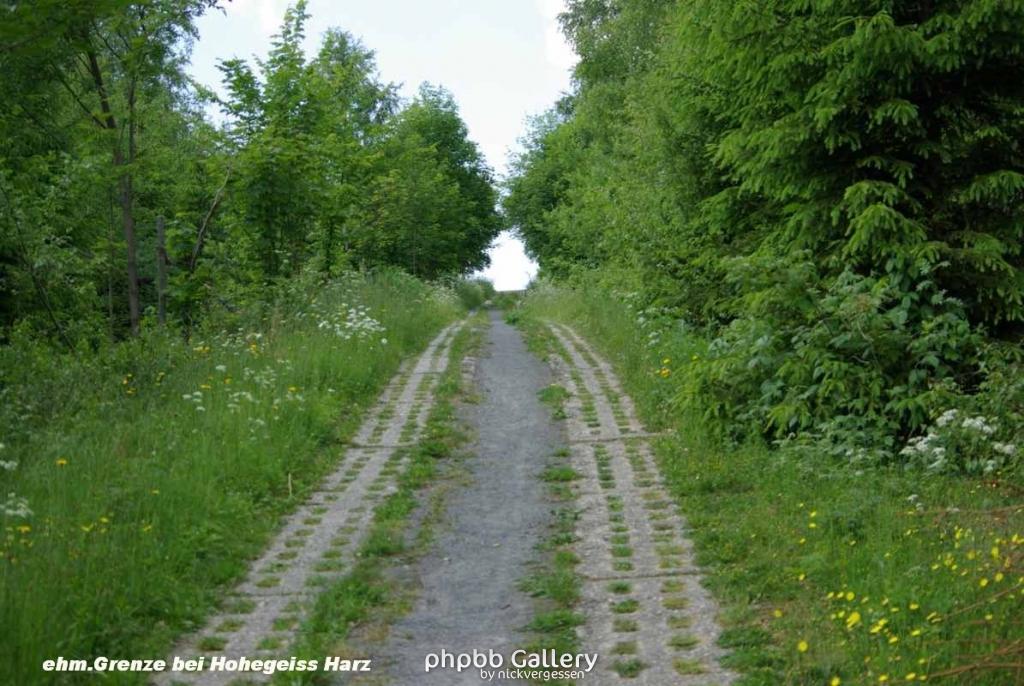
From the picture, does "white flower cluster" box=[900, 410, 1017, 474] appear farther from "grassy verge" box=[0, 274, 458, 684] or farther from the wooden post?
the wooden post

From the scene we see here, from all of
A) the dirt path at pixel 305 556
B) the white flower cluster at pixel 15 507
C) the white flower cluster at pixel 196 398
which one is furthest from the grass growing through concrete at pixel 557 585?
the white flower cluster at pixel 196 398

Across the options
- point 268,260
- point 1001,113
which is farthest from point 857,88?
point 268,260

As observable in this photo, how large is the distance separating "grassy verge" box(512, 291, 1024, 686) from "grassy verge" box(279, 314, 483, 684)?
2.18 metres

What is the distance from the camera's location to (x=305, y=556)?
26.9 ft

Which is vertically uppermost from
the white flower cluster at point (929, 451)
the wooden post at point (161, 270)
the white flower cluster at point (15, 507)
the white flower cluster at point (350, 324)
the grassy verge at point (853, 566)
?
the wooden post at point (161, 270)

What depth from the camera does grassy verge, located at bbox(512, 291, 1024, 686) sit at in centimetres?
554

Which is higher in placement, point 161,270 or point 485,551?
point 161,270

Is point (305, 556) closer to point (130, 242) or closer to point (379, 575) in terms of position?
point (379, 575)

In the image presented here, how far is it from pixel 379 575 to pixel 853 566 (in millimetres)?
3234

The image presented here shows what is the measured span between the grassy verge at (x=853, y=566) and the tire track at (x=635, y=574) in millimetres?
171

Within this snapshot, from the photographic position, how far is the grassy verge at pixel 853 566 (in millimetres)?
5535

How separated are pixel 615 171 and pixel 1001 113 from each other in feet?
74.4

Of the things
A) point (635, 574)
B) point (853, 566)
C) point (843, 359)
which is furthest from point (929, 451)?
point (635, 574)

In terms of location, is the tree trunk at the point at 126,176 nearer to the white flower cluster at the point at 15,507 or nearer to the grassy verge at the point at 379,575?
the grassy verge at the point at 379,575
